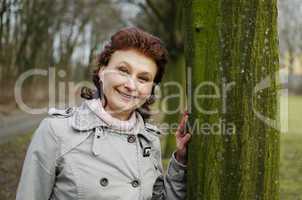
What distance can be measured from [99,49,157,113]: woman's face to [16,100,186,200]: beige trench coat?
14 cm

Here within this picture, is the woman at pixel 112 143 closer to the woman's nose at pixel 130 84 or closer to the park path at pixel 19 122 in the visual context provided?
the woman's nose at pixel 130 84

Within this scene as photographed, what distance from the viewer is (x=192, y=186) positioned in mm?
2369

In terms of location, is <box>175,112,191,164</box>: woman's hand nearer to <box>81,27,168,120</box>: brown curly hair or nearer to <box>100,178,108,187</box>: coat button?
<box>81,27,168,120</box>: brown curly hair

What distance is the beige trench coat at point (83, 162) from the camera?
2.18 meters

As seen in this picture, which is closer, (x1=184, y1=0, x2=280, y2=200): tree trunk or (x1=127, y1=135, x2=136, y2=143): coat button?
(x1=184, y1=0, x2=280, y2=200): tree trunk

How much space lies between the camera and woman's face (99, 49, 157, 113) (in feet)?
7.68

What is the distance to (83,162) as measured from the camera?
7.29ft

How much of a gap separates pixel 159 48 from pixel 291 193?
6.20 metres

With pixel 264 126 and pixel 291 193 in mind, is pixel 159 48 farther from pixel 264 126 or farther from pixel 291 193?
pixel 291 193

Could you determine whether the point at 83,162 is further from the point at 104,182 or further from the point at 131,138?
the point at 131,138

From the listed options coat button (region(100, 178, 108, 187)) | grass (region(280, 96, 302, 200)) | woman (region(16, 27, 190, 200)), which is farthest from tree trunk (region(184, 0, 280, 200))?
grass (region(280, 96, 302, 200))

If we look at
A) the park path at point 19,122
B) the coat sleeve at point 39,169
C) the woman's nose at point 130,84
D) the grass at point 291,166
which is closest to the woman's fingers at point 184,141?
the woman's nose at point 130,84

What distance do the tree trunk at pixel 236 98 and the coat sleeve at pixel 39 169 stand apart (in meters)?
0.78

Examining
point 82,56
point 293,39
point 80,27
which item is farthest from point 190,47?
point 293,39
